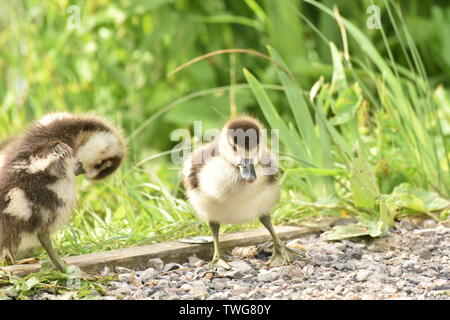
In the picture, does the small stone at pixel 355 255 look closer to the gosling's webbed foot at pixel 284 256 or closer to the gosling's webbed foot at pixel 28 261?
the gosling's webbed foot at pixel 284 256

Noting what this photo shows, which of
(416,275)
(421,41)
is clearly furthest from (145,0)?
(416,275)

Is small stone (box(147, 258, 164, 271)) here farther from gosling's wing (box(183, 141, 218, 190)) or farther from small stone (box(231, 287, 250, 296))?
small stone (box(231, 287, 250, 296))

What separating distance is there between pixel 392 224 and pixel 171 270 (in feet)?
3.85

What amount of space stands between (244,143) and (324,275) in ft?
2.08

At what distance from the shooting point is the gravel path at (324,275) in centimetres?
297

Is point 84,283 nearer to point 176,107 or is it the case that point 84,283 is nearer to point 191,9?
point 176,107

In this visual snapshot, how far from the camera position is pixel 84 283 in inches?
121

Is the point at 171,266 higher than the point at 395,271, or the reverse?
the point at 171,266

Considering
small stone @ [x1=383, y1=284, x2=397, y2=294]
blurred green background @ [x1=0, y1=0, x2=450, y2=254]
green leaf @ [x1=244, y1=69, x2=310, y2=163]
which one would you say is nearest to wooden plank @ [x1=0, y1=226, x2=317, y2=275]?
green leaf @ [x1=244, y1=69, x2=310, y2=163]

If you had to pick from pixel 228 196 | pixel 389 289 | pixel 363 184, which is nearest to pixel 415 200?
pixel 363 184

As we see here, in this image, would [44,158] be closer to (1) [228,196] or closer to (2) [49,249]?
(2) [49,249]

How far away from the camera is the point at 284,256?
3.37 m

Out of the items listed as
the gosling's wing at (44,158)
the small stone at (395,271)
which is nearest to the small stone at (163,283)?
the gosling's wing at (44,158)
